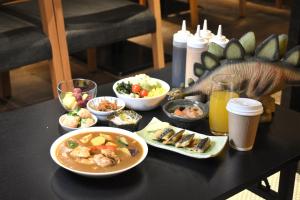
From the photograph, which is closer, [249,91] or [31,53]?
[249,91]

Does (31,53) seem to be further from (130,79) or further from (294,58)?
(294,58)

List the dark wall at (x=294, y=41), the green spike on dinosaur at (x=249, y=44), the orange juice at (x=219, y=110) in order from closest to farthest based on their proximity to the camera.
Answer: the orange juice at (x=219, y=110), the green spike on dinosaur at (x=249, y=44), the dark wall at (x=294, y=41)

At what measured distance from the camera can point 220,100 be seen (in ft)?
4.52

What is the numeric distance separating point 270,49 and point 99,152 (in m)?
0.58

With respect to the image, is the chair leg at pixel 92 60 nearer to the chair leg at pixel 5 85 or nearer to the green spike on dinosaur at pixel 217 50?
the chair leg at pixel 5 85

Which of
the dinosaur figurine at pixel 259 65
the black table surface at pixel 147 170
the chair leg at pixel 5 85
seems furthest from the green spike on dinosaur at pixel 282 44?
the chair leg at pixel 5 85

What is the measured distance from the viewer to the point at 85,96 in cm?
156

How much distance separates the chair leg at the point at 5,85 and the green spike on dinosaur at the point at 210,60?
5.27 ft

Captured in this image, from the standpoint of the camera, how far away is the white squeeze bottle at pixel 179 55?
165 cm

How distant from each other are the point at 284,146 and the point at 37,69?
2.20 meters

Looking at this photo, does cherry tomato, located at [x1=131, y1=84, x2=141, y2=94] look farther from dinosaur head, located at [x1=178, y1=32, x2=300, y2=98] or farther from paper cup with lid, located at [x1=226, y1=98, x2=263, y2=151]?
paper cup with lid, located at [x1=226, y1=98, x2=263, y2=151]

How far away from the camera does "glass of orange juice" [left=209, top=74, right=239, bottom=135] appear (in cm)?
138

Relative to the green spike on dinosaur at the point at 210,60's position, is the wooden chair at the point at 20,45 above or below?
below

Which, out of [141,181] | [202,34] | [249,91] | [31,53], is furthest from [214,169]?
[31,53]
